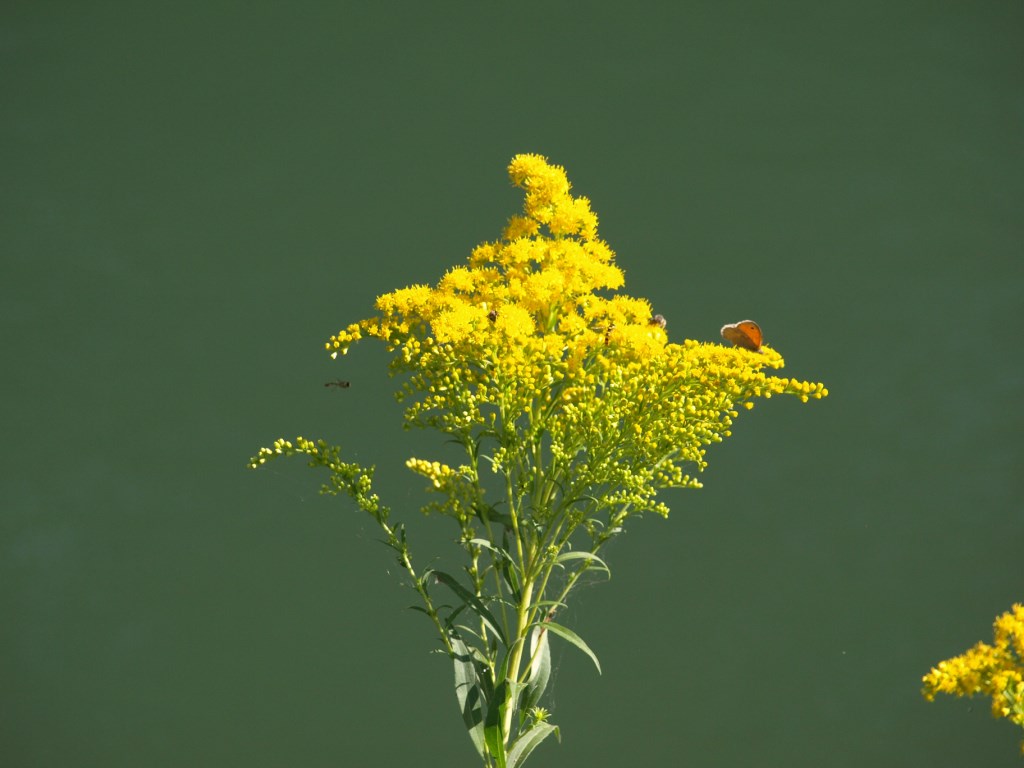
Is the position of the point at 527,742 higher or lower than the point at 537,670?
lower

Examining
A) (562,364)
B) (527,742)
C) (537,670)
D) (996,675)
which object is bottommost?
(996,675)

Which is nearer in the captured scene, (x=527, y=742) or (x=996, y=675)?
(x=996, y=675)

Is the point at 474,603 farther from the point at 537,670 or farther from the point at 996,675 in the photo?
the point at 996,675

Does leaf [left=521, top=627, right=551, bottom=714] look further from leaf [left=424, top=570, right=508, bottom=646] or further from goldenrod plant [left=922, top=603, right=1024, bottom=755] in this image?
goldenrod plant [left=922, top=603, right=1024, bottom=755]

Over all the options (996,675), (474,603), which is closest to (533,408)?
(474,603)

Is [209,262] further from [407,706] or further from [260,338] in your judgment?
[407,706]

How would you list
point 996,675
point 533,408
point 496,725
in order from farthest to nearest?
point 533,408, point 496,725, point 996,675
